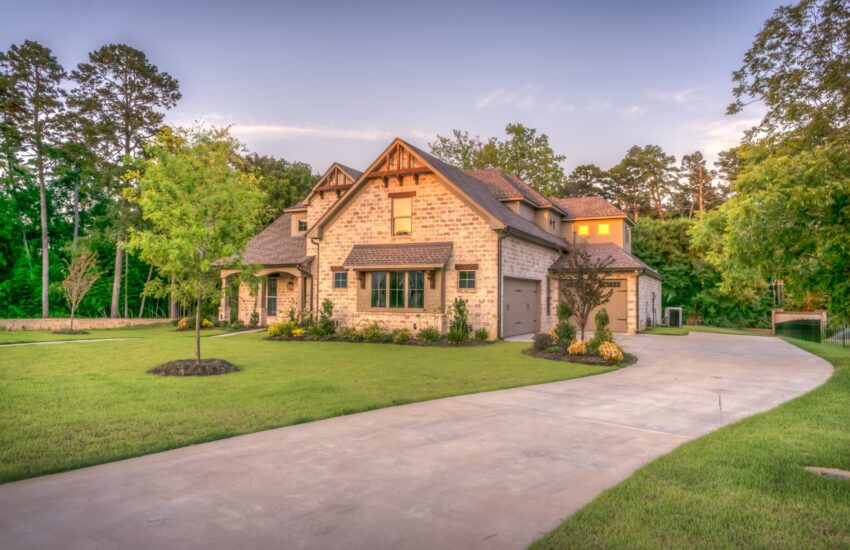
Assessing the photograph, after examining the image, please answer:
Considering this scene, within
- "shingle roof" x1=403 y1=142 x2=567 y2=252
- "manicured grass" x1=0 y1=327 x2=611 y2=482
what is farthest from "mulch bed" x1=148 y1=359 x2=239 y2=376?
"shingle roof" x1=403 y1=142 x2=567 y2=252

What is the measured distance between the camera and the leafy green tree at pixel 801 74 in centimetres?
1268

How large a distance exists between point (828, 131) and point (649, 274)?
39.9ft

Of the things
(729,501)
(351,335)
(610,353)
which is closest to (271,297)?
(351,335)

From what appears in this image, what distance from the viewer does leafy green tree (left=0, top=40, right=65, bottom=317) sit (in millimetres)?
27406

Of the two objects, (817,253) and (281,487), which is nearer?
(281,487)

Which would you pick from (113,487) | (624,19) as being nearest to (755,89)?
(624,19)

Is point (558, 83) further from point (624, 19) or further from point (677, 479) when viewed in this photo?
point (677, 479)

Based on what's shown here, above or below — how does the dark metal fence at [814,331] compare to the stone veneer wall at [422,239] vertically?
below

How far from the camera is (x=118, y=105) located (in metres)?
31.1

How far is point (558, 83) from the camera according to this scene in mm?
18969

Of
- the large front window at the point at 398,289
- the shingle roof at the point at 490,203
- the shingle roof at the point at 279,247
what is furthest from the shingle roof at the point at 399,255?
the shingle roof at the point at 279,247

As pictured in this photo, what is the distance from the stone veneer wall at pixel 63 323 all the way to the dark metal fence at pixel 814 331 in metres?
31.9

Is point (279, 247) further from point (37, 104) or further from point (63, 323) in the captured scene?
point (37, 104)

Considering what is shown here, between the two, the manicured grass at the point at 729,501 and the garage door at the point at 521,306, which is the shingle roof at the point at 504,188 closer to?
the garage door at the point at 521,306
